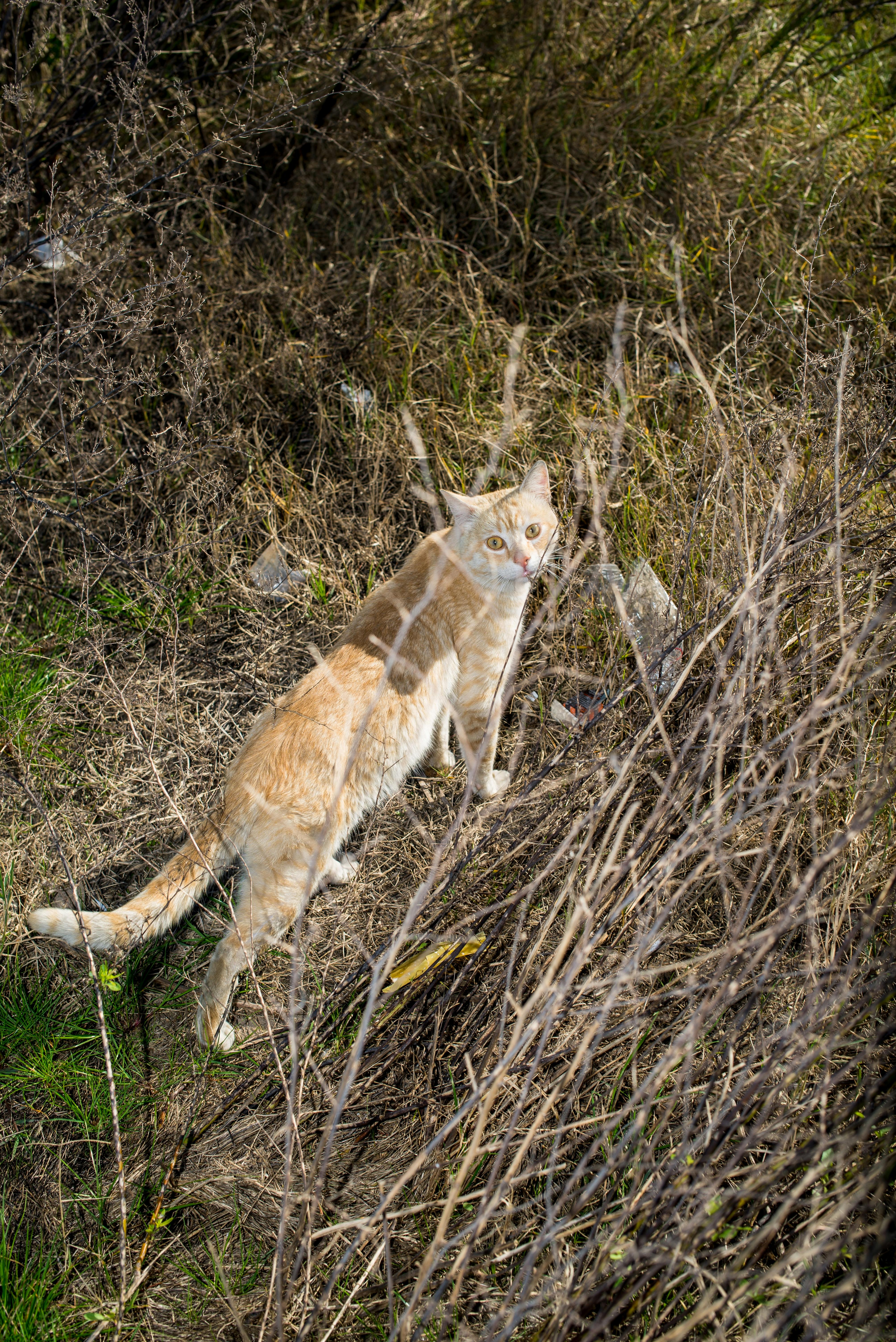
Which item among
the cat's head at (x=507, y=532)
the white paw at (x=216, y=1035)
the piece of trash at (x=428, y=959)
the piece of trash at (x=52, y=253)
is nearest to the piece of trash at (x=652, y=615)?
the cat's head at (x=507, y=532)

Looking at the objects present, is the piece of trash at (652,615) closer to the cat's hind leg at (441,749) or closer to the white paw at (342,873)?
the cat's hind leg at (441,749)

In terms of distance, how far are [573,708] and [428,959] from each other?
115cm

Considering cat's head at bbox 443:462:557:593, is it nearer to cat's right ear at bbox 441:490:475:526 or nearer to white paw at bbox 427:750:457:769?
cat's right ear at bbox 441:490:475:526

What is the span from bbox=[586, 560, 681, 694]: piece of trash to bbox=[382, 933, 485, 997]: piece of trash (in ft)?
3.19

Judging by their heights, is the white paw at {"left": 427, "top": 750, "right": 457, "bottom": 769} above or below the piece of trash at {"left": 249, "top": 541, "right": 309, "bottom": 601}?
below

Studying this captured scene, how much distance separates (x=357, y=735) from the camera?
1765 millimetres

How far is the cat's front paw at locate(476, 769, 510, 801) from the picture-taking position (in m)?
2.58

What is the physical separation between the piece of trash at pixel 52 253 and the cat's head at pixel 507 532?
1721 millimetres

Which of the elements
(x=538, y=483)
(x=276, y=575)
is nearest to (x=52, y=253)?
(x=276, y=575)

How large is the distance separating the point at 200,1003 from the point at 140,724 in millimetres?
1070

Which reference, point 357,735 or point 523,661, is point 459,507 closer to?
point 523,661

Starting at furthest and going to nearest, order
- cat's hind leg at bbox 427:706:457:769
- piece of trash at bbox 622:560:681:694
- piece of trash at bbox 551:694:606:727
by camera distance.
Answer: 1. cat's hind leg at bbox 427:706:457:769
2. piece of trash at bbox 551:694:606:727
3. piece of trash at bbox 622:560:681:694

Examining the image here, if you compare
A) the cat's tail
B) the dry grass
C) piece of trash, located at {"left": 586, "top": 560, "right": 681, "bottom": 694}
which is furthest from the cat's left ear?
the cat's tail

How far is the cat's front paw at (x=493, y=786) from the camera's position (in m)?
2.58
